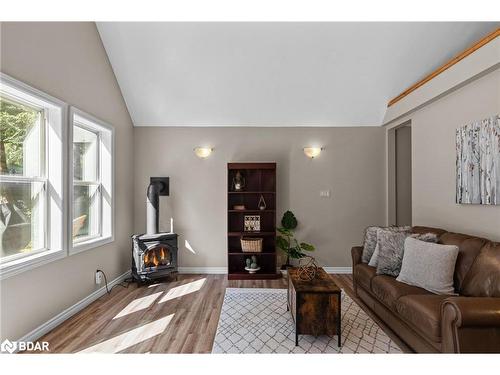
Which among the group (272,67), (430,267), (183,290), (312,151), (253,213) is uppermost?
(272,67)

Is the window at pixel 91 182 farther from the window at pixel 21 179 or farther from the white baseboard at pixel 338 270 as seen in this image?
the white baseboard at pixel 338 270

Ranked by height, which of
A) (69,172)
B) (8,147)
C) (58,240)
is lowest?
(58,240)

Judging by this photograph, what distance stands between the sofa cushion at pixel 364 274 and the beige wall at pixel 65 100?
325 centimetres

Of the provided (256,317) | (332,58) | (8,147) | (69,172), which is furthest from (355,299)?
(8,147)

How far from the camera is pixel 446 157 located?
299cm

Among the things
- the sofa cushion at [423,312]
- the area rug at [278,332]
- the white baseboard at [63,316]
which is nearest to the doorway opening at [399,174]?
the area rug at [278,332]

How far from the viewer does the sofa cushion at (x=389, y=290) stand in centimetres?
229

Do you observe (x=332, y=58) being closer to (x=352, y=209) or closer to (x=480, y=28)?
(x=480, y=28)

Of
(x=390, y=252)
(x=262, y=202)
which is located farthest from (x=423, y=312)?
(x=262, y=202)

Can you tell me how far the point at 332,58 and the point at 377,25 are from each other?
60cm

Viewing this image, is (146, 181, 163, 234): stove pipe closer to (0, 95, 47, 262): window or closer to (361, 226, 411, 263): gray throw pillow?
(0, 95, 47, 262): window

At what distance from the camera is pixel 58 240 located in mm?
2664

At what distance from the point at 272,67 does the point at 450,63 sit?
6.72 ft

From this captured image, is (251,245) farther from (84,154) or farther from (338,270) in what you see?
(84,154)
